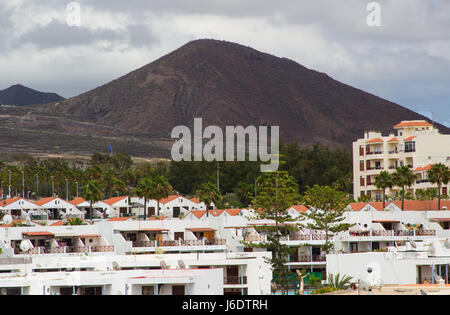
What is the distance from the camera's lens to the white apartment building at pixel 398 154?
296ft

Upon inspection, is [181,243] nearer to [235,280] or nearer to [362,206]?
[235,280]

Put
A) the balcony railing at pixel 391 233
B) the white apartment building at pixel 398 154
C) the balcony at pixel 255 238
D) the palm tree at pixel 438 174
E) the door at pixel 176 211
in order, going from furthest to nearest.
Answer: the door at pixel 176 211 < the white apartment building at pixel 398 154 < the palm tree at pixel 438 174 < the balcony railing at pixel 391 233 < the balcony at pixel 255 238

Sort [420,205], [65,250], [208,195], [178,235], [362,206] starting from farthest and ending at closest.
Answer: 1. [208,195]
2. [420,205]
3. [362,206]
4. [178,235]
5. [65,250]

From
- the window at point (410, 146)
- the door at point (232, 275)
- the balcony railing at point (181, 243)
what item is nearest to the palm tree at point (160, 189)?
the balcony railing at point (181, 243)

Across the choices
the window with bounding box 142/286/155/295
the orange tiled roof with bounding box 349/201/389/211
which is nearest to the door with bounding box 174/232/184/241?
the orange tiled roof with bounding box 349/201/389/211

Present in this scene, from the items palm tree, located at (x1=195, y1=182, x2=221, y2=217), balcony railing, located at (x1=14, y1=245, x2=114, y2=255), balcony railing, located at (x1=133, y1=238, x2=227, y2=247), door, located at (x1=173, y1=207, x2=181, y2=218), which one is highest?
palm tree, located at (x1=195, y1=182, x2=221, y2=217)

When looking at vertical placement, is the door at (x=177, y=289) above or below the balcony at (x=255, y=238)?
below

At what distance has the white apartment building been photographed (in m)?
90.3

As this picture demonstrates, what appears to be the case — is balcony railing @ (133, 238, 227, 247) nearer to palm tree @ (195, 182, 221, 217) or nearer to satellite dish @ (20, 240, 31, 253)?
satellite dish @ (20, 240, 31, 253)

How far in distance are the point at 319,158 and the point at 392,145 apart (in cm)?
3196

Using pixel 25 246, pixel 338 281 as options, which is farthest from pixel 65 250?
pixel 338 281

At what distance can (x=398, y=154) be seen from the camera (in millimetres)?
92750

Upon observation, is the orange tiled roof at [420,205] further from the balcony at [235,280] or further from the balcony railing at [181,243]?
the balcony at [235,280]
